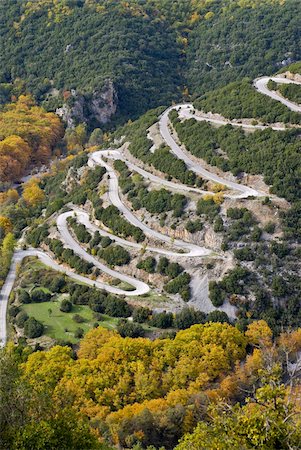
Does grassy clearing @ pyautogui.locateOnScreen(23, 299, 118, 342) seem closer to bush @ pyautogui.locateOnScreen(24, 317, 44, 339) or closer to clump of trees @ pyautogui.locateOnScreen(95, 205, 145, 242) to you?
bush @ pyautogui.locateOnScreen(24, 317, 44, 339)

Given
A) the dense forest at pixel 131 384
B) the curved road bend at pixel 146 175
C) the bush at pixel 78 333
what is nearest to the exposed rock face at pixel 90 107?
the curved road bend at pixel 146 175

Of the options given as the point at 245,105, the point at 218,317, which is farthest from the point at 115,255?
the point at 245,105

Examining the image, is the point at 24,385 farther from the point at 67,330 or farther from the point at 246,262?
the point at 246,262

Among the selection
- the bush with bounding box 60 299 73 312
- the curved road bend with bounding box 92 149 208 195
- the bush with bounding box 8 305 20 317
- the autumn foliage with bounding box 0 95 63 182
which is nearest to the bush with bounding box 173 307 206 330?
the bush with bounding box 60 299 73 312

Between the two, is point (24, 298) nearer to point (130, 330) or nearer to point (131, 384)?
point (130, 330)

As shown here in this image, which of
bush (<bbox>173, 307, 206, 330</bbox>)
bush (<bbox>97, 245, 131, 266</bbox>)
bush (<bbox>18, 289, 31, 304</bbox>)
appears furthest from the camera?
bush (<bbox>97, 245, 131, 266</bbox>)
